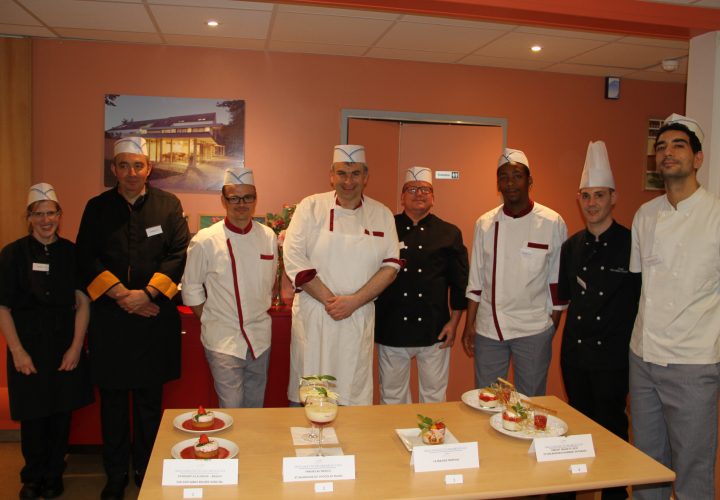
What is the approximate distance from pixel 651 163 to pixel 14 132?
5.30 meters

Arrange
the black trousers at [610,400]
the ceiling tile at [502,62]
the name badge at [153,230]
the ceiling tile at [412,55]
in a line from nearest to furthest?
the black trousers at [610,400] < the name badge at [153,230] < the ceiling tile at [412,55] < the ceiling tile at [502,62]

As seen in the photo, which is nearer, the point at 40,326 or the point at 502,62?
the point at 40,326

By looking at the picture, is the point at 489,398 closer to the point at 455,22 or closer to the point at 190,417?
the point at 190,417

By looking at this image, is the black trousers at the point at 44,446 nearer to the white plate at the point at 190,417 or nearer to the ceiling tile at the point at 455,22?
the white plate at the point at 190,417

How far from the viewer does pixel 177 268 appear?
131 inches

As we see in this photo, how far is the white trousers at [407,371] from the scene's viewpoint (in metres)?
3.66

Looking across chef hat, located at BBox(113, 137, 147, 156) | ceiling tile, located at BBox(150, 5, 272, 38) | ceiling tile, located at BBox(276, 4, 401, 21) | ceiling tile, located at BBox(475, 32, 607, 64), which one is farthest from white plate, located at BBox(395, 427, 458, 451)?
ceiling tile, located at BBox(475, 32, 607, 64)

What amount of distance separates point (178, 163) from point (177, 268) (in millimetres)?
1639

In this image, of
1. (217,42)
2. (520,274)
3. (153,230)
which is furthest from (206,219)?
(520,274)

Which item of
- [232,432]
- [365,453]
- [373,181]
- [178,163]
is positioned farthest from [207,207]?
[365,453]

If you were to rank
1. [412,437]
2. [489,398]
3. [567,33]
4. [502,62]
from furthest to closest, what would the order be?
[502,62] < [567,33] < [489,398] < [412,437]

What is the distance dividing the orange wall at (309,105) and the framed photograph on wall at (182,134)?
0.25 ft

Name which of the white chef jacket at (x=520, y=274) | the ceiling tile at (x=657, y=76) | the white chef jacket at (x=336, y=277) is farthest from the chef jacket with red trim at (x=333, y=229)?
the ceiling tile at (x=657, y=76)

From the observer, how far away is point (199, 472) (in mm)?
1816
